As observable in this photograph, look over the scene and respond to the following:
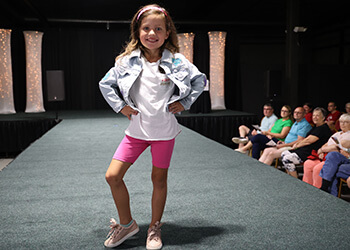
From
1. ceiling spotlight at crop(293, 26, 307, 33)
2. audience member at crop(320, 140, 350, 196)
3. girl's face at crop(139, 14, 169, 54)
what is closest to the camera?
girl's face at crop(139, 14, 169, 54)

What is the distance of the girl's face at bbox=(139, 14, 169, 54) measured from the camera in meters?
1.14

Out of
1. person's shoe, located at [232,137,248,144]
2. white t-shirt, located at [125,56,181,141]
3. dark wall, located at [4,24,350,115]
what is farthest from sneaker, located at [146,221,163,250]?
dark wall, located at [4,24,350,115]

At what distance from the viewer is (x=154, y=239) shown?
1215 mm

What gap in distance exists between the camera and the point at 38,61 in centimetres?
732

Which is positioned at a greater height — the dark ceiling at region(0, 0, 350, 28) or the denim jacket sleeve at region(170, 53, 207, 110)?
the dark ceiling at region(0, 0, 350, 28)

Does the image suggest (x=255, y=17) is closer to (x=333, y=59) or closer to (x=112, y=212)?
(x=333, y=59)

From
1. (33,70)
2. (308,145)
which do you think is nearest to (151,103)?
(308,145)

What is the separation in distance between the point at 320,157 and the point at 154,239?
2066 millimetres

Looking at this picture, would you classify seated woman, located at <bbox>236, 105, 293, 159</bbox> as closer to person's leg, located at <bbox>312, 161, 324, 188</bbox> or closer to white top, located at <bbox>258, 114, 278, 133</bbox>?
white top, located at <bbox>258, 114, 278, 133</bbox>

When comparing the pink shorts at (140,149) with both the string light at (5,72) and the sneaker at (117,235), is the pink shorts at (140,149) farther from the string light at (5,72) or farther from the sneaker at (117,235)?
the string light at (5,72)

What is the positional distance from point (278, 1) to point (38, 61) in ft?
17.4

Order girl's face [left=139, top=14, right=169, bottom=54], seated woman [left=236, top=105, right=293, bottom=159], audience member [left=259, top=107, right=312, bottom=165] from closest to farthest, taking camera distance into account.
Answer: girl's face [left=139, top=14, right=169, bottom=54], audience member [left=259, top=107, right=312, bottom=165], seated woman [left=236, top=105, right=293, bottom=159]

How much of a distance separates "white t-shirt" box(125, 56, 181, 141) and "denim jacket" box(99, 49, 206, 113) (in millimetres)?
26

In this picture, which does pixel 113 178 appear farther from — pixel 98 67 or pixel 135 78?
pixel 98 67
